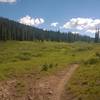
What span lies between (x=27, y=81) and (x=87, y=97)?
23.0ft

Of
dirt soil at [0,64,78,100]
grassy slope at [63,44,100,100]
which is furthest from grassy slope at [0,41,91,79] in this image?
grassy slope at [63,44,100,100]

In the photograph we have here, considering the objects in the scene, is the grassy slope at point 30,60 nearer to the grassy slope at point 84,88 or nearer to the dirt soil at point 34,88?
the dirt soil at point 34,88

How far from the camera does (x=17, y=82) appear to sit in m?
22.4

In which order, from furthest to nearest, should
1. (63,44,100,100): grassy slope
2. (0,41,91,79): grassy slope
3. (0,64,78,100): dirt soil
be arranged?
(0,41,91,79): grassy slope < (0,64,78,100): dirt soil < (63,44,100,100): grassy slope

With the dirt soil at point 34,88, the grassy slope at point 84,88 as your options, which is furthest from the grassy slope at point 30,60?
the grassy slope at point 84,88

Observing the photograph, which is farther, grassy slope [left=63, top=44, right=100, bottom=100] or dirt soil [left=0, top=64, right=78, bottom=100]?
dirt soil [left=0, top=64, right=78, bottom=100]

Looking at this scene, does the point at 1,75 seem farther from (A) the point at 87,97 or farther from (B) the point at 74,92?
(A) the point at 87,97

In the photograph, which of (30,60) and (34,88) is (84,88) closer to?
A: (34,88)

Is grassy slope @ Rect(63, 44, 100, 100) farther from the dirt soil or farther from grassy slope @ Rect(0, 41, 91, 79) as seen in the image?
grassy slope @ Rect(0, 41, 91, 79)

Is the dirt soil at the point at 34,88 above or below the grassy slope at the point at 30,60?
below

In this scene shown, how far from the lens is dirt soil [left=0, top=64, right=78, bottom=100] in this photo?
60.8 ft

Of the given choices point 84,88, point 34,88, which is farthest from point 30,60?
point 84,88

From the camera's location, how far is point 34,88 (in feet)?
67.2

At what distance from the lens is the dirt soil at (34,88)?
60.8ft
